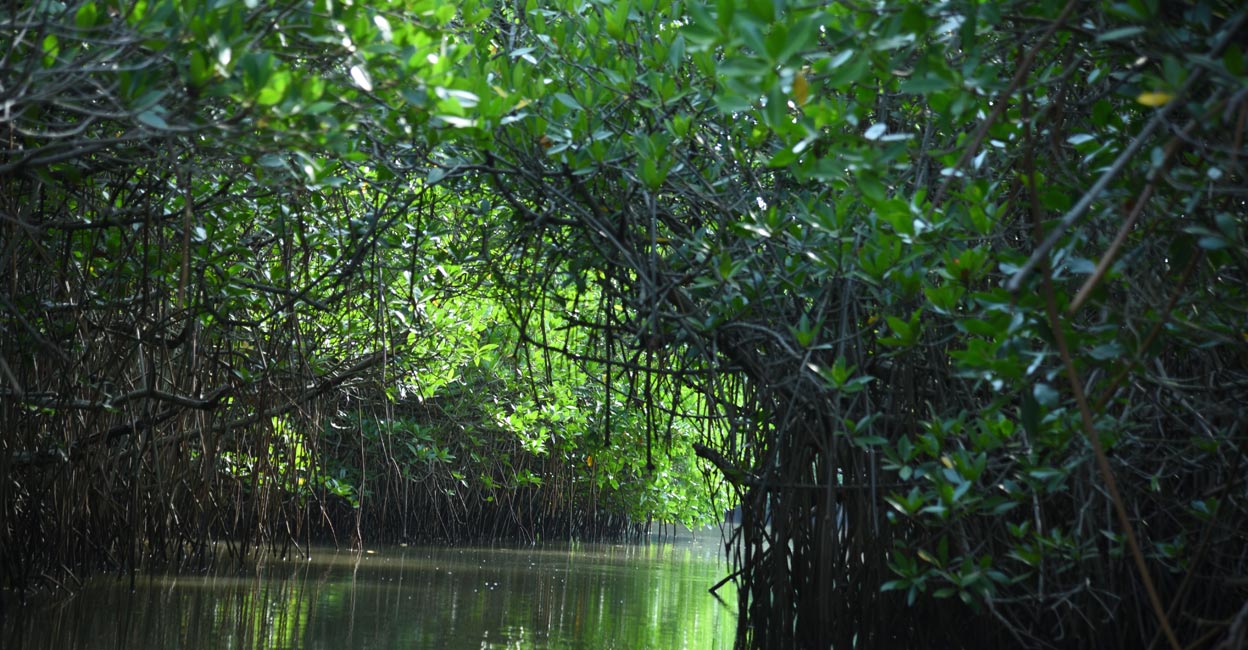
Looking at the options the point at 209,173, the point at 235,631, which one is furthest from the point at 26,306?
the point at 235,631

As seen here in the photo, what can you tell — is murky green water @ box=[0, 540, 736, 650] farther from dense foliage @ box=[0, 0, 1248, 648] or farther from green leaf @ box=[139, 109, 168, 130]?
green leaf @ box=[139, 109, 168, 130]

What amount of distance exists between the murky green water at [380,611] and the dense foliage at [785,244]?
390mm

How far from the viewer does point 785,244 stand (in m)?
3.44

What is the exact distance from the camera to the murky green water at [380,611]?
439 cm

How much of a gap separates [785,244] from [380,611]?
304 centimetres

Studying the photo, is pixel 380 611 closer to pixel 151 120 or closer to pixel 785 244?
pixel 785 244

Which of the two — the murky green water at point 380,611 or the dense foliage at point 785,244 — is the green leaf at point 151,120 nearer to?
the dense foliage at point 785,244

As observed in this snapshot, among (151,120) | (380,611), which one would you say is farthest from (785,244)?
(380,611)

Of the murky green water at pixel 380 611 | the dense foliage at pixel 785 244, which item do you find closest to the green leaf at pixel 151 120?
the dense foliage at pixel 785 244

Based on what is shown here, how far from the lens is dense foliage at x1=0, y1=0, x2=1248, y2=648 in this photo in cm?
215

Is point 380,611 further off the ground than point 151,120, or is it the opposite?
point 151,120

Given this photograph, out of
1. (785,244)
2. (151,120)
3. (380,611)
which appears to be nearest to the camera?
(151,120)

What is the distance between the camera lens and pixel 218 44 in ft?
7.37

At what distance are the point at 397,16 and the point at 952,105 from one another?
130 cm
